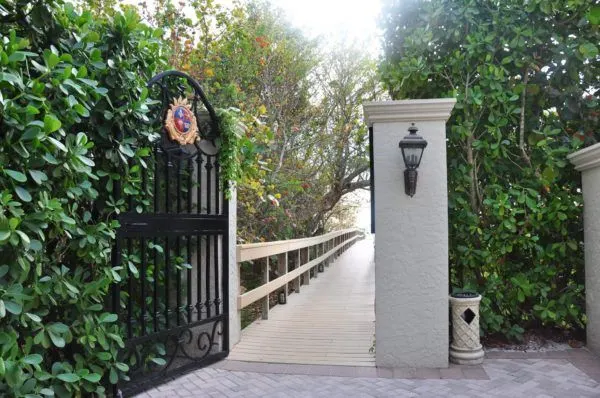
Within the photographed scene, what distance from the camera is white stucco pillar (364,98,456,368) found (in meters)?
3.83

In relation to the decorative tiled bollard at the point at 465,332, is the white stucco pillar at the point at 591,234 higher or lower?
higher

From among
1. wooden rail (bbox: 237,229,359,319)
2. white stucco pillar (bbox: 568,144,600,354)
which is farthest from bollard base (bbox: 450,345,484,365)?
wooden rail (bbox: 237,229,359,319)

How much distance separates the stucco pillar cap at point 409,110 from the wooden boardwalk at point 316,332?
230 cm

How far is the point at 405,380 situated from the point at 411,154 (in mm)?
1923

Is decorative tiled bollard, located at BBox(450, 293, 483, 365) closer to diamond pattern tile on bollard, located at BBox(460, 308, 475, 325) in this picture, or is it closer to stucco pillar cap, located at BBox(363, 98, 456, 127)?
diamond pattern tile on bollard, located at BBox(460, 308, 475, 325)

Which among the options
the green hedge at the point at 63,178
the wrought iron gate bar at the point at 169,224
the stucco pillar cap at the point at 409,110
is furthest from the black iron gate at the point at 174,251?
the stucco pillar cap at the point at 409,110

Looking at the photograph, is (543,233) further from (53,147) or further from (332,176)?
(332,176)

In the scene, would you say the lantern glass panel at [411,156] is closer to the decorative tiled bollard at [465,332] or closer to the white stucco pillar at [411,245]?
the white stucco pillar at [411,245]

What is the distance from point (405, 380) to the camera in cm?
359

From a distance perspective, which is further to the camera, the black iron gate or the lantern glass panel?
the lantern glass panel

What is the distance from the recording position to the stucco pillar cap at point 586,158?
12.7 feet

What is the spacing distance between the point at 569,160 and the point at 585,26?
1.37 meters

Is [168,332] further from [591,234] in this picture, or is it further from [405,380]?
[591,234]

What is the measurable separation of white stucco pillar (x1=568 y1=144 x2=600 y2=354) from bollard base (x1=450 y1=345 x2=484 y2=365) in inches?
45.6
